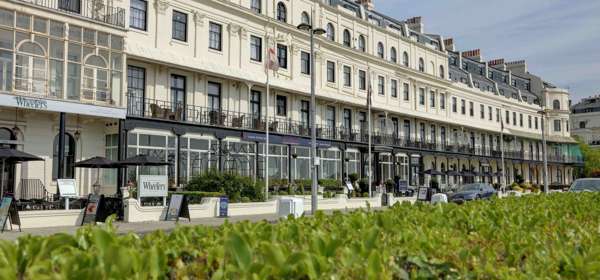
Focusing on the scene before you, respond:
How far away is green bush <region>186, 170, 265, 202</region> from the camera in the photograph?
26.2 meters

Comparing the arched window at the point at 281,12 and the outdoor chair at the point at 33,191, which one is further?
the arched window at the point at 281,12

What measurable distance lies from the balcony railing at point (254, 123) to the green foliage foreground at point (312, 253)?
2496 centimetres

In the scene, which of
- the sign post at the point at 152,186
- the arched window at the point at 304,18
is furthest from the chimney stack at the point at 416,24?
the sign post at the point at 152,186

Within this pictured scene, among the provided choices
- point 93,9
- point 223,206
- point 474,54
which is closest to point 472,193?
point 223,206

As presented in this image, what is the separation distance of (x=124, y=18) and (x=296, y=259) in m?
26.8

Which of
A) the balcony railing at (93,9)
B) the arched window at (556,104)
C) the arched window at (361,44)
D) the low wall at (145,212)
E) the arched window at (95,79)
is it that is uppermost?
the arched window at (361,44)

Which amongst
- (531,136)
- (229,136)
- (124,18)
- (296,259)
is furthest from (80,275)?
(531,136)

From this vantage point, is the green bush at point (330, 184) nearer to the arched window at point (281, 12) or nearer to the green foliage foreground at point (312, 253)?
the arched window at point (281, 12)

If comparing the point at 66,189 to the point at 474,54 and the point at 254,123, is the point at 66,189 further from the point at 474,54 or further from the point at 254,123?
the point at 474,54

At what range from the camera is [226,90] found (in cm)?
3350

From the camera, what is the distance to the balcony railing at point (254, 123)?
2864cm

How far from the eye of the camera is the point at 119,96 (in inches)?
1019

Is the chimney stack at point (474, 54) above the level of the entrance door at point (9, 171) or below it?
above

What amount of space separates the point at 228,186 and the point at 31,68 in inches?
400
